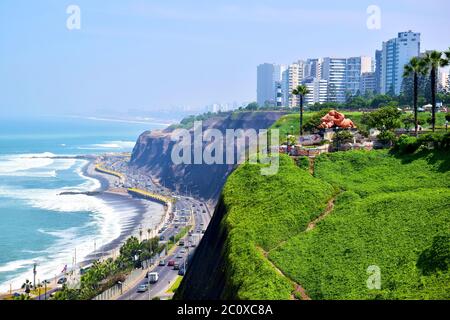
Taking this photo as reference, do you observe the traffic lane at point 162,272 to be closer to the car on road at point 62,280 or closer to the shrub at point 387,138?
the car on road at point 62,280

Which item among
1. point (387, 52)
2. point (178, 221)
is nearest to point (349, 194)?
point (178, 221)

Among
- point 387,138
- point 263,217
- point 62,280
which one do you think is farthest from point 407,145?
point 62,280

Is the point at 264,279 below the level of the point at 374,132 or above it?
below

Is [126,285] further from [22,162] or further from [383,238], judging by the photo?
[22,162]

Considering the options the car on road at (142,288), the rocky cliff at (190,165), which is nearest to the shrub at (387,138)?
the car on road at (142,288)

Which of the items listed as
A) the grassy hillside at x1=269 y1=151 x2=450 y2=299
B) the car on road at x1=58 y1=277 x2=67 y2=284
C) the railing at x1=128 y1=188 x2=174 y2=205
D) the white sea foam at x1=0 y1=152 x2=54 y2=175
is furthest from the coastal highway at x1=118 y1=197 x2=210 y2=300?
the white sea foam at x1=0 y1=152 x2=54 y2=175
